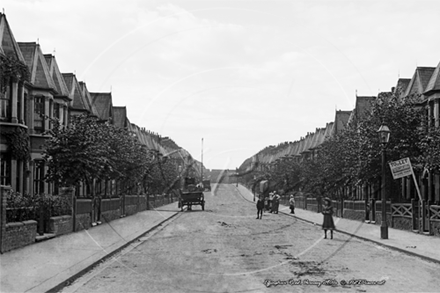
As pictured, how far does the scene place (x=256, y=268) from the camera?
1391 cm

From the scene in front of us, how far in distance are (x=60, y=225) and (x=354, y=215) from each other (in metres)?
22.0

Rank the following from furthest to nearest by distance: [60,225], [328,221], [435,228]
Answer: [328,221]
[435,228]
[60,225]

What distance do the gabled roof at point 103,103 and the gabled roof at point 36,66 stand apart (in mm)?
16653

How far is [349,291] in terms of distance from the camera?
1084 cm

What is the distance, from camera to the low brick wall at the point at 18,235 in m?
16.3

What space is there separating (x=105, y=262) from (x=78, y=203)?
10300 millimetres

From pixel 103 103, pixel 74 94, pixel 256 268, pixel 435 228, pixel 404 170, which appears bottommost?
pixel 256 268

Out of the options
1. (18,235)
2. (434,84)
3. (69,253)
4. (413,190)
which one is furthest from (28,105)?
(413,190)

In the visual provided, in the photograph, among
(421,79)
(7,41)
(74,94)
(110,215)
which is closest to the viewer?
(7,41)

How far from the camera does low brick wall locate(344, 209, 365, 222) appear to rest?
1387 inches

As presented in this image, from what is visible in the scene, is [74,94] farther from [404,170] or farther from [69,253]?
[69,253]

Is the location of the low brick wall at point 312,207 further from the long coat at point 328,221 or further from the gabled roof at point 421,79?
the long coat at point 328,221

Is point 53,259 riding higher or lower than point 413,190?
lower

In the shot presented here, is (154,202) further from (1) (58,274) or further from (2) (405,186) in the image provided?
(1) (58,274)
